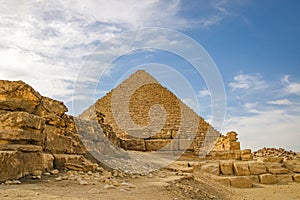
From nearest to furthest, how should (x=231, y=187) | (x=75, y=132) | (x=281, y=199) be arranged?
(x=75, y=132), (x=281, y=199), (x=231, y=187)

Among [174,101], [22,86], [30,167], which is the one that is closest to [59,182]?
[30,167]

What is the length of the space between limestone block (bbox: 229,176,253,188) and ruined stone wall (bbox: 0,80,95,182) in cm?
610

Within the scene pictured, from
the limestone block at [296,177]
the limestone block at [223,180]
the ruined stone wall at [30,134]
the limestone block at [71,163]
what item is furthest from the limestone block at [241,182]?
the ruined stone wall at [30,134]

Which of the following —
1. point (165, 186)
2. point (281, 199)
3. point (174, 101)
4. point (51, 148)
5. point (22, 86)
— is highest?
point (174, 101)

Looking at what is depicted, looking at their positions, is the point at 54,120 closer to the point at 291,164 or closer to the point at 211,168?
the point at 211,168

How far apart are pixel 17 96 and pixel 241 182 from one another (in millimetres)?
8275

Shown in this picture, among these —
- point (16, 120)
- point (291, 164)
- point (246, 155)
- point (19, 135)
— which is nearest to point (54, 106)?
point (16, 120)

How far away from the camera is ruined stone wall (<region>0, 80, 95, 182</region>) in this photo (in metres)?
4.98

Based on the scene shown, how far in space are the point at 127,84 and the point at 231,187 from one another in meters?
32.5

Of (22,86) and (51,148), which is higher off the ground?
(22,86)

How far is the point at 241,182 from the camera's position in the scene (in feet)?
34.9

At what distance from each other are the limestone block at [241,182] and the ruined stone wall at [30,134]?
610 centimetres

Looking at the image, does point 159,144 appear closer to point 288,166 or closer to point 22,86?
point 288,166

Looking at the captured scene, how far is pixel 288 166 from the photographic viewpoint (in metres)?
13.0
